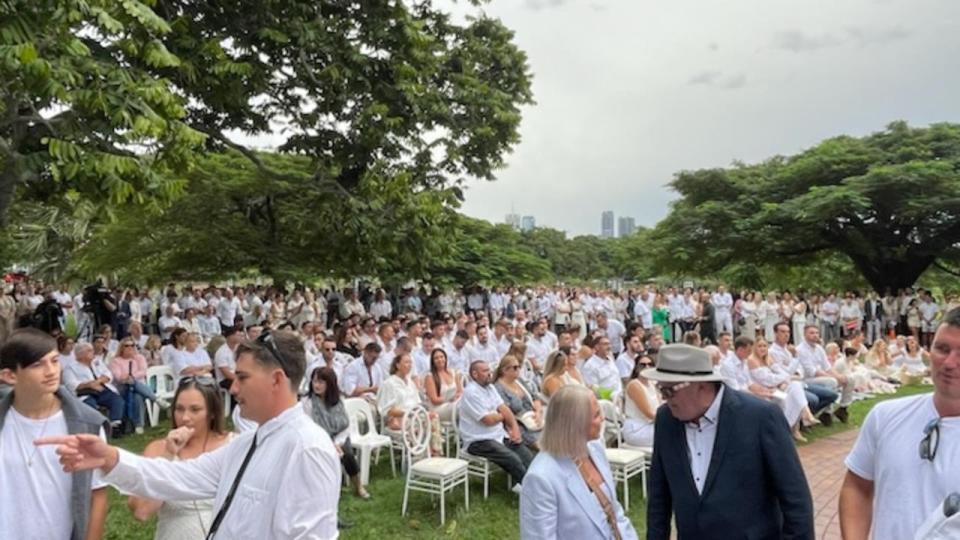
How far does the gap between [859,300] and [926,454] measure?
23010 millimetres

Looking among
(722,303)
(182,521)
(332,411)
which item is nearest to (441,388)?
(332,411)

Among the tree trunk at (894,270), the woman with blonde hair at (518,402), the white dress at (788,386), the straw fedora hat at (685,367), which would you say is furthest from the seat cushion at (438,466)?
the tree trunk at (894,270)

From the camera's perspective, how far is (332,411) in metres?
7.09

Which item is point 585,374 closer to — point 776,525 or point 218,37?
point 776,525

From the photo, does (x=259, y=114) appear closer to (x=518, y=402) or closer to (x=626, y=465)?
(x=518, y=402)

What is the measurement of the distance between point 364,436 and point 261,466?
5530mm

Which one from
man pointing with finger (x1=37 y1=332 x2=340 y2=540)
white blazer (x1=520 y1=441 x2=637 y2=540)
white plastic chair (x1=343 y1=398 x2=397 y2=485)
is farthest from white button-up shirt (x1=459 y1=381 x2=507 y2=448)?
man pointing with finger (x1=37 y1=332 x2=340 y2=540)

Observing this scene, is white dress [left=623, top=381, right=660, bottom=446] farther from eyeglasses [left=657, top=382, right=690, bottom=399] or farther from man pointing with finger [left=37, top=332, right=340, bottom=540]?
man pointing with finger [left=37, top=332, right=340, bottom=540]

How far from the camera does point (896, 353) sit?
48.0 feet

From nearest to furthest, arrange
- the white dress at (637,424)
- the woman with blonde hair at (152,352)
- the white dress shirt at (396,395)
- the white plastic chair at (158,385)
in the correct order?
the white dress at (637,424) < the white dress shirt at (396,395) < the white plastic chair at (158,385) < the woman with blonde hair at (152,352)

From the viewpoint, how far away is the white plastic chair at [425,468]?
6.35m

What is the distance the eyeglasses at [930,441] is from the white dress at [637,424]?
4847 mm

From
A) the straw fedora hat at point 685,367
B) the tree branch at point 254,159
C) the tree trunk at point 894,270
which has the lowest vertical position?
the straw fedora hat at point 685,367

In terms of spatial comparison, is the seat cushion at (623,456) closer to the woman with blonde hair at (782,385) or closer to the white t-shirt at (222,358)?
the woman with blonde hair at (782,385)
